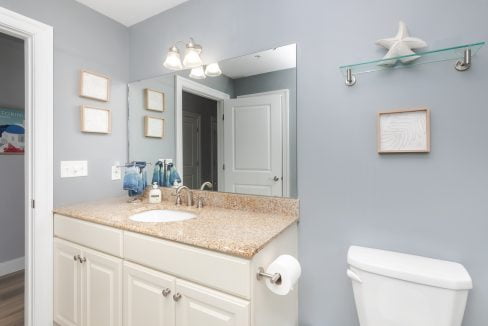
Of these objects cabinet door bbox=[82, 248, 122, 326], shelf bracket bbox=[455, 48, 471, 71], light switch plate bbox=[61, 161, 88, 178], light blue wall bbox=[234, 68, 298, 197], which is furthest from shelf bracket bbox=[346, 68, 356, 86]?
light switch plate bbox=[61, 161, 88, 178]

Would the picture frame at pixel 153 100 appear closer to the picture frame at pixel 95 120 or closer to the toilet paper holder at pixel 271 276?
the picture frame at pixel 95 120

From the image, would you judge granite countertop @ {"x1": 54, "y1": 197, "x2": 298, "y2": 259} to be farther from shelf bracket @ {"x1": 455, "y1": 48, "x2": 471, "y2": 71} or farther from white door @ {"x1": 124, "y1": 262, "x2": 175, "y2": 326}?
shelf bracket @ {"x1": 455, "y1": 48, "x2": 471, "y2": 71}

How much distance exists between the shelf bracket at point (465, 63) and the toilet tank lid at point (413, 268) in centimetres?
80

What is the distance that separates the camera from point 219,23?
5.47ft

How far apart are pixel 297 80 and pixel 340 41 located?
27cm

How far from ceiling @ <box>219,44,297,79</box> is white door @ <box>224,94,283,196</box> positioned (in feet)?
0.50

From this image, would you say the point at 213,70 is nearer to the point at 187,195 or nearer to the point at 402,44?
the point at 187,195

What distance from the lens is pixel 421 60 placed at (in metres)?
1.12

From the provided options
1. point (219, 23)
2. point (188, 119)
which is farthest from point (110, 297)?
point (219, 23)

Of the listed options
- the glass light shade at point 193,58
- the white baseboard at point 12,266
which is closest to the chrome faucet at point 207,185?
the glass light shade at point 193,58

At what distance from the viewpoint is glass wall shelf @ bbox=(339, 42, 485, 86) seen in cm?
103

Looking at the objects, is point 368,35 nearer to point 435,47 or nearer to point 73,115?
point 435,47

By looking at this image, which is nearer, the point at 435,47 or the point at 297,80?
the point at 435,47

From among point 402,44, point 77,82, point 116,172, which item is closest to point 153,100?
point 77,82
